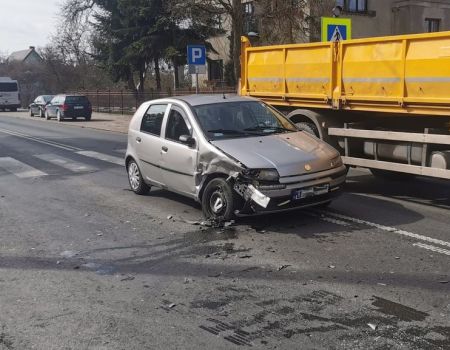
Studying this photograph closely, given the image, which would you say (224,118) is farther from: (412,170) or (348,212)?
(412,170)

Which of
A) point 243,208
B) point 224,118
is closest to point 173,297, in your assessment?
point 243,208

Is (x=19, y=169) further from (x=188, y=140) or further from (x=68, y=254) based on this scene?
(x=68, y=254)

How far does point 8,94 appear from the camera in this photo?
57.5 meters

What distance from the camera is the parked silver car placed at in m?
6.71

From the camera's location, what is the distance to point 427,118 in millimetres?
8219

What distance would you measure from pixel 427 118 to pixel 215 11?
1784cm

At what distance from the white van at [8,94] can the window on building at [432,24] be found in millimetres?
40507

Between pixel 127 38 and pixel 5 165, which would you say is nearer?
pixel 5 165

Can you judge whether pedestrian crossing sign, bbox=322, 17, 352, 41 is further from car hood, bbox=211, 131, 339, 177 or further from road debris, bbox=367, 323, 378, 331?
road debris, bbox=367, 323, 378, 331

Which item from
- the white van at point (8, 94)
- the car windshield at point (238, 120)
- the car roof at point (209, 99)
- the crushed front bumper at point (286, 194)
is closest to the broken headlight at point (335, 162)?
the crushed front bumper at point (286, 194)

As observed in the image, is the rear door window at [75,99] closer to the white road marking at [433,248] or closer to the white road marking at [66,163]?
the white road marking at [66,163]

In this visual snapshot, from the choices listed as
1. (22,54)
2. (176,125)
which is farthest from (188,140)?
(22,54)

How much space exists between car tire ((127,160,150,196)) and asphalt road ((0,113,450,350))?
0.29 metres

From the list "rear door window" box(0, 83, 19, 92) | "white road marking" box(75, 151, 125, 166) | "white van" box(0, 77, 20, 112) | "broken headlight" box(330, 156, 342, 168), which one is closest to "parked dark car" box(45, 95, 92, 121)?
"white road marking" box(75, 151, 125, 166)
